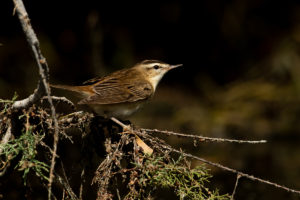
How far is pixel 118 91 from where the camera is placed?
499cm

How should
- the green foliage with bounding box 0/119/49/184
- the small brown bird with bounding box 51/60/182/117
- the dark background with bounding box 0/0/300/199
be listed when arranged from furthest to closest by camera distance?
1. the dark background with bounding box 0/0/300/199
2. the small brown bird with bounding box 51/60/182/117
3. the green foliage with bounding box 0/119/49/184

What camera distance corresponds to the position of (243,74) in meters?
10.8

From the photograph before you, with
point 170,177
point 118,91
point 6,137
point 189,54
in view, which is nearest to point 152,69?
point 118,91

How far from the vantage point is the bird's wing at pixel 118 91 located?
180 inches

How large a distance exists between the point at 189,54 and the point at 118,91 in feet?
21.0

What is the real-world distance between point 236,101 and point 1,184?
22.9 ft

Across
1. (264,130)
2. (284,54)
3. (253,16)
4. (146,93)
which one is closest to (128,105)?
(146,93)

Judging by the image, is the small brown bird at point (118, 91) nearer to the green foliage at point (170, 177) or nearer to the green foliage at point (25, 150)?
the green foliage at point (25, 150)

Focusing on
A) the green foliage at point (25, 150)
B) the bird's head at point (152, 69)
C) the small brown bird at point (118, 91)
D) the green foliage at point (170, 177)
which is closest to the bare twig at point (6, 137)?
the green foliage at point (25, 150)

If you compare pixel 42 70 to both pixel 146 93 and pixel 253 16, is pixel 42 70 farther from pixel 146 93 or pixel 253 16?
pixel 253 16

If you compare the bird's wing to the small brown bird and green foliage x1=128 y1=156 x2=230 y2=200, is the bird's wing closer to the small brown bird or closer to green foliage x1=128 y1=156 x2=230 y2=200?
the small brown bird

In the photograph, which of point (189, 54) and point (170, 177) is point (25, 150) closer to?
point (170, 177)

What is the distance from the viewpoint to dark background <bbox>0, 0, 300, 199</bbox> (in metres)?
9.35

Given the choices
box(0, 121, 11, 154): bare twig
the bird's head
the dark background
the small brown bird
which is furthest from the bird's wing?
the dark background
